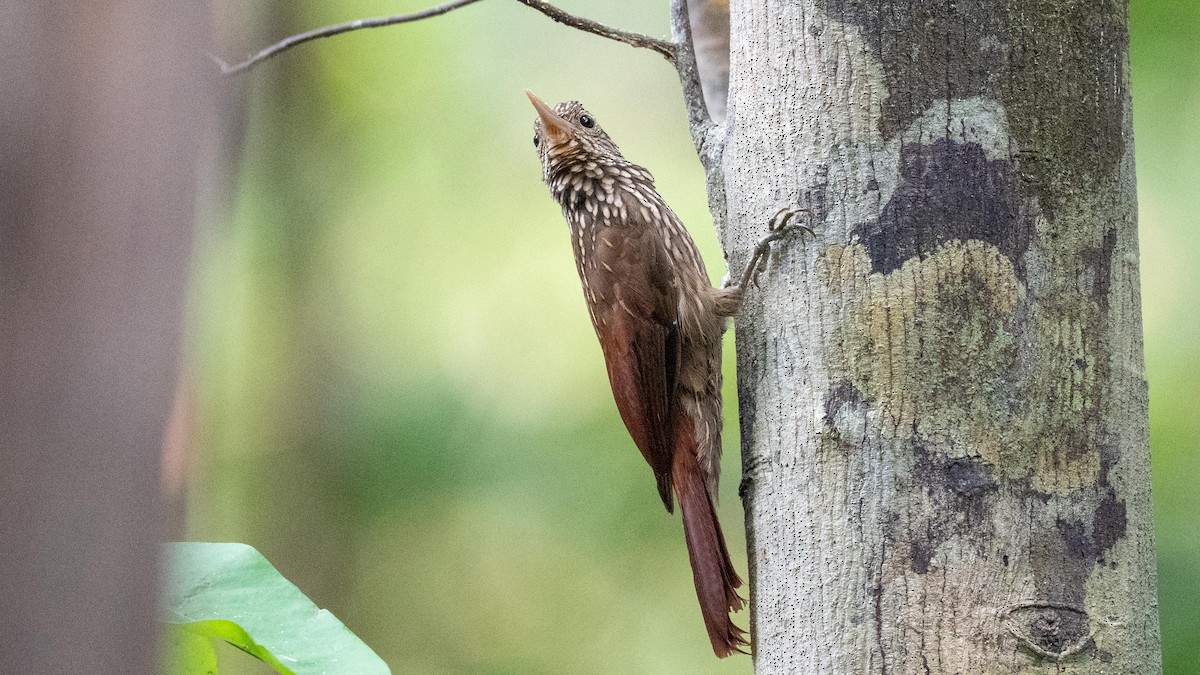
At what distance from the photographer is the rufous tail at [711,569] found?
1965mm

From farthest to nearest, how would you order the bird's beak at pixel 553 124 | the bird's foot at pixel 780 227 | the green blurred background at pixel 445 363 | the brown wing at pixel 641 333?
the green blurred background at pixel 445 363, the bird's beak at pixel 553 124, the brown wing at pixel 641 333, the bird's foot at pixel 780 227

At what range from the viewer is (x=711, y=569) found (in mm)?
2006

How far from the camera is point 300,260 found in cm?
481

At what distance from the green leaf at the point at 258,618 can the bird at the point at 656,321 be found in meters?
0.68

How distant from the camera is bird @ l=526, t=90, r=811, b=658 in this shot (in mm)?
2104

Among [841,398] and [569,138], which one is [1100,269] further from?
[569,138]

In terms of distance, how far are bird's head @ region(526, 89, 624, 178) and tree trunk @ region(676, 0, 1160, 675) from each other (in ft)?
3.28

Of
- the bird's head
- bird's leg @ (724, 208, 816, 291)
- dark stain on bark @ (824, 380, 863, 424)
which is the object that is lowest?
dark stain on bark @ (824, 380, 863, 424)

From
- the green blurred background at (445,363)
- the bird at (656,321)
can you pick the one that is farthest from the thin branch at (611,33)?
the green blurred background at (445,363)

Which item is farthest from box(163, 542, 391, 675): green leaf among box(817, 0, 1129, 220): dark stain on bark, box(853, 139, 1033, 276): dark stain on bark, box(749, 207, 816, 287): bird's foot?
box(817, 0, 1129, 220): dark stain on bark

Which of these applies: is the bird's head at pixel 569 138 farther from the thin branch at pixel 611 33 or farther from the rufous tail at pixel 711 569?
the rufous tail at pixel 711 569

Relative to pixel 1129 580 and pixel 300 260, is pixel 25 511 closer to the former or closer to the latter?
pixel 1129 580

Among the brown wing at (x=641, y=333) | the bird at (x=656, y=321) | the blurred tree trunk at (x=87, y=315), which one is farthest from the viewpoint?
the brown wing at (x=641, y=333)

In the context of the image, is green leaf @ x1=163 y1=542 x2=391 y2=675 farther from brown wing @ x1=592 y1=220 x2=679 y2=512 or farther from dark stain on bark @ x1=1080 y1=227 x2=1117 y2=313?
dark stain on bark @ x1=1080 y1=227 x2=1117 y2=313
